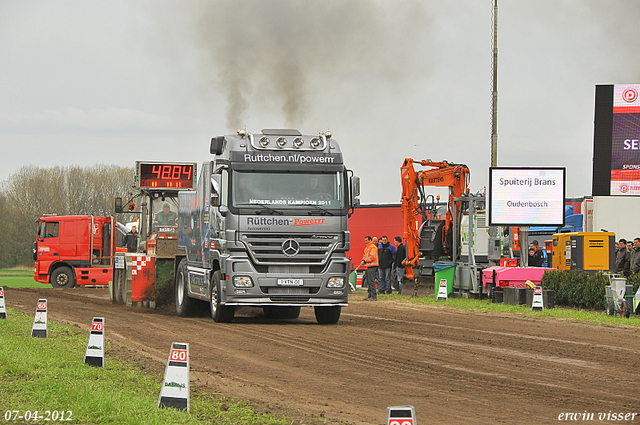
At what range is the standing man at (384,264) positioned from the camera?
27.4 m

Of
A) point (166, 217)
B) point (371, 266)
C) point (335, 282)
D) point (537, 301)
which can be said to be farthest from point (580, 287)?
point (166, 217)

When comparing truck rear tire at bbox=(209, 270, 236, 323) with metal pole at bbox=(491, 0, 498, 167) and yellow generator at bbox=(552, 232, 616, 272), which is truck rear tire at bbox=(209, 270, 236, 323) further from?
metal pole at bbox=(491, 0, 498, 167)

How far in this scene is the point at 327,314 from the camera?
16500mm

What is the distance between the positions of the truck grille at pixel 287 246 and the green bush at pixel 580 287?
27.9 ft

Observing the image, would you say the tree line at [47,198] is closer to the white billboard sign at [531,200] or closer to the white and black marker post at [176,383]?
the white billboard sign at [531,200]

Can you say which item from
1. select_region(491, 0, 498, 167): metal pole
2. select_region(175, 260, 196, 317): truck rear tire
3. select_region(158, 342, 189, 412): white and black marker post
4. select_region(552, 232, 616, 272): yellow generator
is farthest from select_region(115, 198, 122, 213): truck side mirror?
select_region(491, 0, 498, 167): metal pole

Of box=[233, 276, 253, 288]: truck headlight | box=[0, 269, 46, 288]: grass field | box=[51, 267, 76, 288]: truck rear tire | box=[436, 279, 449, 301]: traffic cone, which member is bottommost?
box=[0, 269, 46, 288]: grass field

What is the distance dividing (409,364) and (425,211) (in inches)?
785

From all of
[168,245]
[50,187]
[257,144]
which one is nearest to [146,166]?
[168,245]

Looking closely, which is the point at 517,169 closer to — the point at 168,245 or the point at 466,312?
the point at 466,312

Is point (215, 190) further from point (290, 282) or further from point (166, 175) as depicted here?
point (166, 175)

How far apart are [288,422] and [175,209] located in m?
16.6

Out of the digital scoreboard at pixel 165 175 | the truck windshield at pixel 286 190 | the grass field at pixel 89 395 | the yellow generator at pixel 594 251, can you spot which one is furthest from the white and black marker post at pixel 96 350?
the yellow generator at pixel 594 251

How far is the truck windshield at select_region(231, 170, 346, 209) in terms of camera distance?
1523 centimetres
